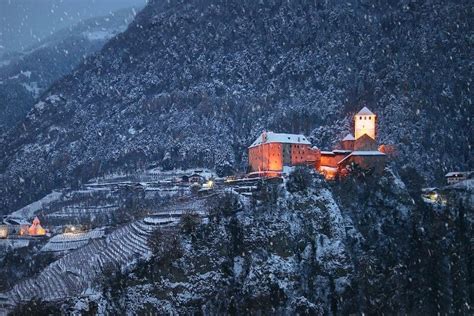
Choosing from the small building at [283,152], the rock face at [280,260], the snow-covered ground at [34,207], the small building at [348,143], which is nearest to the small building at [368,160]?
the rock face at [280,260]

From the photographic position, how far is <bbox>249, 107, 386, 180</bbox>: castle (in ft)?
296

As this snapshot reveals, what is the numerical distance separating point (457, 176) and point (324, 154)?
35.9 m

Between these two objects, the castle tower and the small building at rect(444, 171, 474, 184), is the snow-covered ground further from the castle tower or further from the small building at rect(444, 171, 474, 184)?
the small building at rect(444, 171, 474, 184)

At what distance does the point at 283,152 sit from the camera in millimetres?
95312

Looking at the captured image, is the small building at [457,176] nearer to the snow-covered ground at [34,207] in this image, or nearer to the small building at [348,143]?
the small building at [348,143]

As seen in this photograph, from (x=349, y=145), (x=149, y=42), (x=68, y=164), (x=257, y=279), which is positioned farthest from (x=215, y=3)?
(x=257, y=279)

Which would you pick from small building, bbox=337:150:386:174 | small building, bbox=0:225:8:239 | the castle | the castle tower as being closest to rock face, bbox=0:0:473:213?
the castle tower

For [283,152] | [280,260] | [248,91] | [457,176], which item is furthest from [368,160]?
[248,91]

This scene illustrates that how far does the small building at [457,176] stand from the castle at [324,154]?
2591 centimetres

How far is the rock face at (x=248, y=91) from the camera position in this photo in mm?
135125

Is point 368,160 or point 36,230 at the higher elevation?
point 368,160

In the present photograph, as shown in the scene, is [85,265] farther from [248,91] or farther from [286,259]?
[248,91]

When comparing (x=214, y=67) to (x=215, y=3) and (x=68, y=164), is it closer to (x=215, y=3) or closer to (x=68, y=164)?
(x=215, y=3)

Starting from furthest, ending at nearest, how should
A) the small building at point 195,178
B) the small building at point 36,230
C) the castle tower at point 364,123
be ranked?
1. the small building at point 195,178
2. the small building at point 36,230
3. the castle tower at point 364,123
